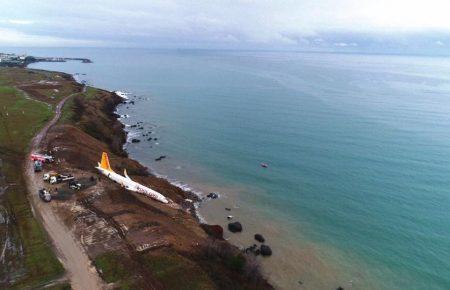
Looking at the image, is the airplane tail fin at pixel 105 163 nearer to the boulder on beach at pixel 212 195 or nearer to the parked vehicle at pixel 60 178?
the parked vehicle at pixel 60 178

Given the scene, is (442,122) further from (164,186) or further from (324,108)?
(164,186)

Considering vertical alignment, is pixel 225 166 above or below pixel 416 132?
below

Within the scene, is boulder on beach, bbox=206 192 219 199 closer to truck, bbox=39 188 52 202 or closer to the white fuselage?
the white fuselage

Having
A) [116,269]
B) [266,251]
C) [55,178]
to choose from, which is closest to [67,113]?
[55,178]

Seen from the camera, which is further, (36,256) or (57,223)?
(57,223)

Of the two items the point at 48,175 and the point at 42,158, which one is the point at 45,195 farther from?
the point at 42,158

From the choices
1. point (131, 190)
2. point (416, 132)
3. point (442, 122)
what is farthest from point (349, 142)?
point (131, 190)

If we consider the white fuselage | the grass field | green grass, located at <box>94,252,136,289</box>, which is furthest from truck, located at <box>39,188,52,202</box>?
green grass, located at <box>94,252,136,289</box>
